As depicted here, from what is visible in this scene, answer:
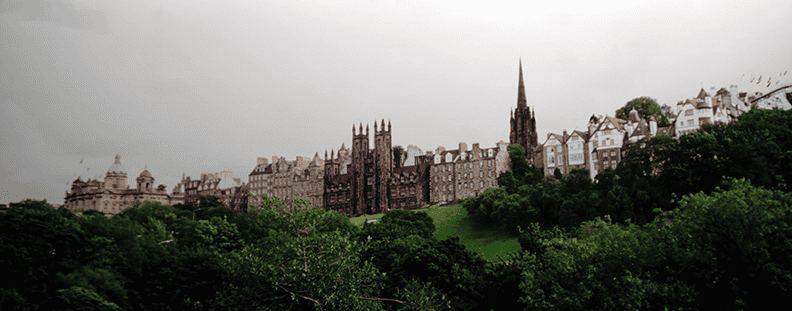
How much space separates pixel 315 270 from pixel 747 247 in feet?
63.5

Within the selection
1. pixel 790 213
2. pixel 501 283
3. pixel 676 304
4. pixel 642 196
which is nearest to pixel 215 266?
pixel 501 283

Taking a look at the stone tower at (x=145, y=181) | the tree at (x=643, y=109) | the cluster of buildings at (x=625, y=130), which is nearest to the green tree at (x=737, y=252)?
the cluster of buildings at (x=625, y=130)

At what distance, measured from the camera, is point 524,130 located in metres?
94.3

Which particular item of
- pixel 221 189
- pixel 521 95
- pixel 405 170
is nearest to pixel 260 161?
pixel 221 189

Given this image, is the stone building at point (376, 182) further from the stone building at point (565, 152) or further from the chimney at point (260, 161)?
the chimney at point (260, 161)

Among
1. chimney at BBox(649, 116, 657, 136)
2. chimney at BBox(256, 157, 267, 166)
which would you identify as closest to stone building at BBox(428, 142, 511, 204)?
chimney at BBox(649, 116, 657, 136)

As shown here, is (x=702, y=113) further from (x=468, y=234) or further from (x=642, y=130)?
(x=468, y=234)

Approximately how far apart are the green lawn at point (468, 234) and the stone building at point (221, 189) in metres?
37.5

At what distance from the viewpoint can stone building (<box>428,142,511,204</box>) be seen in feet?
291

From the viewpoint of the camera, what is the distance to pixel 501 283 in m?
35.3

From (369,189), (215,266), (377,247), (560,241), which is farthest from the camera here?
(369,189)

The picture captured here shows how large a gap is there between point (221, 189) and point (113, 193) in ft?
69.1

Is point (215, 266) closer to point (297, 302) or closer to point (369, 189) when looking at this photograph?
point (297, 302)

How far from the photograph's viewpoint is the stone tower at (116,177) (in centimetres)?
11200
